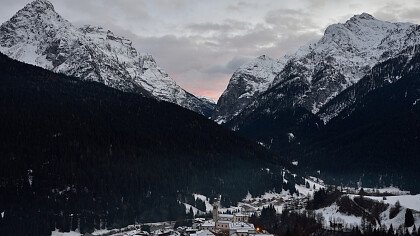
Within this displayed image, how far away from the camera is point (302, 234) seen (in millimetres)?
186250

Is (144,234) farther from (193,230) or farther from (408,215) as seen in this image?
(408,215)

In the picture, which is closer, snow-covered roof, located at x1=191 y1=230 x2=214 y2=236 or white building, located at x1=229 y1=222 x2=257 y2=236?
snow-covered roof, located at x1=191 y1=230 x2=214 y2=236

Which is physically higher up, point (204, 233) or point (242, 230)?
point (242, 230)

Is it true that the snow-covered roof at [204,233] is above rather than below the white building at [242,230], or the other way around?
below

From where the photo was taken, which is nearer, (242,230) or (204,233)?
(204,233)

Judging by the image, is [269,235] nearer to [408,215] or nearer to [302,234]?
[302,234]

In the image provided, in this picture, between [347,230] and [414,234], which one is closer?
[414,234]

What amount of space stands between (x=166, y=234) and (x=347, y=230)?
5053 centimetres

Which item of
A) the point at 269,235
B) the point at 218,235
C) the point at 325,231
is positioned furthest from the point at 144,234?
the point at 325,231

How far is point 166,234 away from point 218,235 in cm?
1449

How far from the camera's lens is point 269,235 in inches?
7126

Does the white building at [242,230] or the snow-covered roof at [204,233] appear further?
the white building at [242,230]

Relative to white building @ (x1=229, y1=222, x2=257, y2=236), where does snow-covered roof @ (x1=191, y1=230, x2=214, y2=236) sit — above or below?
below

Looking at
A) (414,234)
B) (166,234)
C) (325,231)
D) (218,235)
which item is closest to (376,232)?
(414,234)
